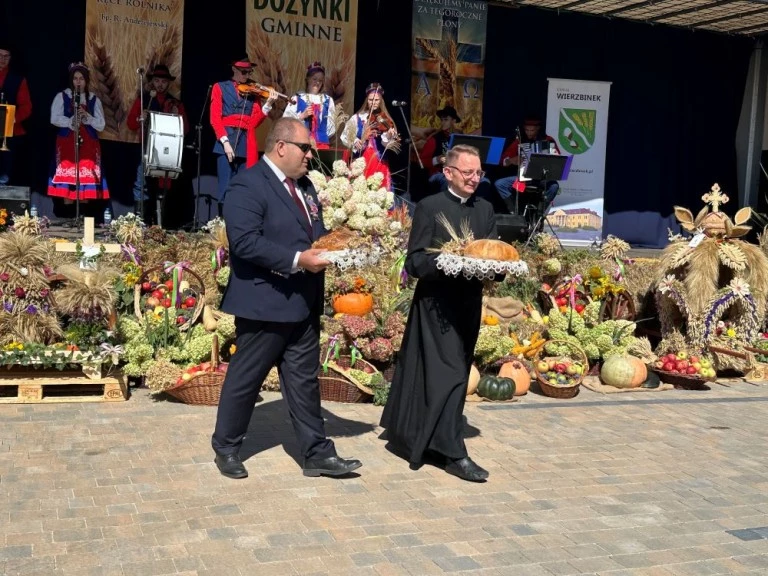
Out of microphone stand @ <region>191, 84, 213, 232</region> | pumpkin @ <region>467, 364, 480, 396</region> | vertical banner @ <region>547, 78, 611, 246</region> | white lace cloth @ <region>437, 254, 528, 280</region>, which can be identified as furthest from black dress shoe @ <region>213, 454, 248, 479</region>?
vertical banner @ <region>547, 78, 611, 246</region>

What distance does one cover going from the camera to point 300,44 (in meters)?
12.7

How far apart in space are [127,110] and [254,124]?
1.74 meters

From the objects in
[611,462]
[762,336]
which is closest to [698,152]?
[762,336]

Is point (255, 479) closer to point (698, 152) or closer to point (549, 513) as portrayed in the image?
point (549, 513)

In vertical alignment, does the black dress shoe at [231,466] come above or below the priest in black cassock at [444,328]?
below

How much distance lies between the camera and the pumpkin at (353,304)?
8.03 m

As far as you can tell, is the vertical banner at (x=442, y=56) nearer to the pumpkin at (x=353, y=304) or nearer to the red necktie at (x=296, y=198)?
the pumpkin at (x=353, y=304)

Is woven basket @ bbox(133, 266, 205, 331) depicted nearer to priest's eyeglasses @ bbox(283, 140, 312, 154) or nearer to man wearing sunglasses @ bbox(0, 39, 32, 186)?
priest's eyeglasses @ bbox(283, 140, 312, 154)

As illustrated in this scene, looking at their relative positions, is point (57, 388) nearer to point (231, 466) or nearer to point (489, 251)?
point (231, 466)

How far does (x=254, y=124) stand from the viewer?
38.5ft

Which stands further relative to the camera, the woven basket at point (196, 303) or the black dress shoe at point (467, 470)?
the woven basket at point (196, 303)

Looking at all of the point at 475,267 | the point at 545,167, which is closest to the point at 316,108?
the point at 545,167

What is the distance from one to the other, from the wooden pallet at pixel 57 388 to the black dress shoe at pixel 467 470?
2698mm

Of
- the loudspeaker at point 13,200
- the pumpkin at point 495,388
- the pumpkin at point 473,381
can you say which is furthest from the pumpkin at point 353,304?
the loudspeaker at point 13,200
